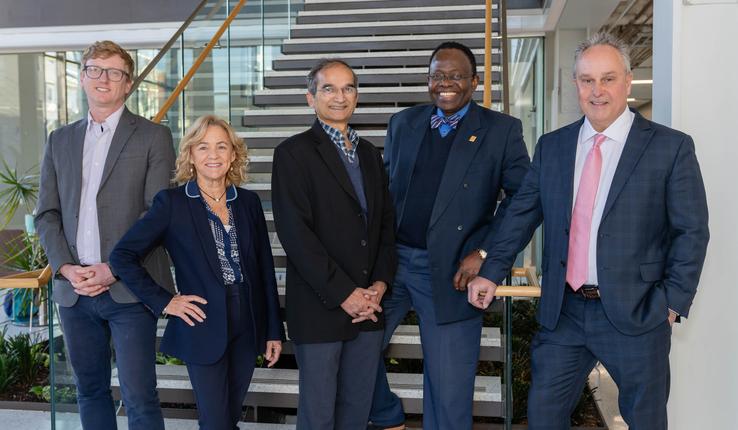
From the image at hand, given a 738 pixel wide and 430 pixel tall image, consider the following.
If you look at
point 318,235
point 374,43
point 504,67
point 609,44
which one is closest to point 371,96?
point 374,43

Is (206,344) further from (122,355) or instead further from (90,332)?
(90,332)

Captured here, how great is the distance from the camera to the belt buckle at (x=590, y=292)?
2186 millimetres

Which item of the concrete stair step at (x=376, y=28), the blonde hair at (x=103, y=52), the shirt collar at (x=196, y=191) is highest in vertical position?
the concrete stair step at (x=376, y=28)

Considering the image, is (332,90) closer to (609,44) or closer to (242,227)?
(242,227)

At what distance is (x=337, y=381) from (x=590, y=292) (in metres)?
0.92

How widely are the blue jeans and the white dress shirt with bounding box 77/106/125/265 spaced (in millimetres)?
1101

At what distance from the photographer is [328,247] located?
2354 millimetres

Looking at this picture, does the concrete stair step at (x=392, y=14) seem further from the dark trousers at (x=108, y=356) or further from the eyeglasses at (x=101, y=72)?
the dark trousers at (x=108, y=356)

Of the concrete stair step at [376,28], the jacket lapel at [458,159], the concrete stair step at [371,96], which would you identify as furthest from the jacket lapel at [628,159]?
the concrete stair step at [376,28]

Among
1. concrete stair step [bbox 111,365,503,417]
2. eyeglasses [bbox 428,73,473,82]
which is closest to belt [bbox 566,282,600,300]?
eyeglasses [bbox 428,73,473,82]

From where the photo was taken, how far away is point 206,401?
2322 millimetres

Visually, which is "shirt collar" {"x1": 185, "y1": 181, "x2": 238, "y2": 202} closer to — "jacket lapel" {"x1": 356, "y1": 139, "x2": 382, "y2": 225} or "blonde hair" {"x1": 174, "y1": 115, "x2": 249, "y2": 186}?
"blonde hair" {"x1": 174, "y1": 115, "x2": 249, "y2": 186}

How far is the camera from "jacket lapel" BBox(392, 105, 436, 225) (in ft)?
8.51

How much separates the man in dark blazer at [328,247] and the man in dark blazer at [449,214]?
177mm
